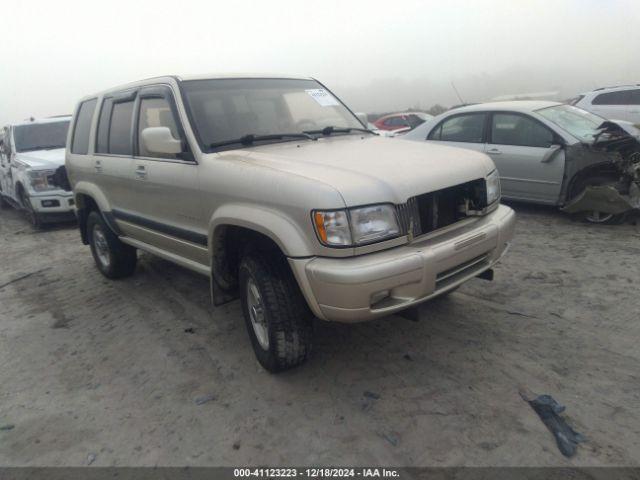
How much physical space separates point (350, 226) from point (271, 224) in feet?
1.53

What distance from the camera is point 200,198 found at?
329 cm

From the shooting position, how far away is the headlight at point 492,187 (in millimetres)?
3256

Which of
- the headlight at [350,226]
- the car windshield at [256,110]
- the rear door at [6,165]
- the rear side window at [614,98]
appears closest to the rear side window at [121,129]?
the car windshield at [256,110]

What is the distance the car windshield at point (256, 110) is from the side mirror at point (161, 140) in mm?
183

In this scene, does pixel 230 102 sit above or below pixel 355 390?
above

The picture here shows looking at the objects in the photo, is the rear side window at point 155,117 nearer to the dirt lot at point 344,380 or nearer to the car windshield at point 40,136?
the dirt lot at point 344,380

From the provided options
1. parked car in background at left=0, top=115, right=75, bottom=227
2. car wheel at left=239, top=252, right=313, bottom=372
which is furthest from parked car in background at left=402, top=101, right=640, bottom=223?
parked car in background at left=0, top=115, right=75, bottom=227

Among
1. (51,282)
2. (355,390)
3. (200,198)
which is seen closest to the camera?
(355,390)

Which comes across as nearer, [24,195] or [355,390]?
[355,390]

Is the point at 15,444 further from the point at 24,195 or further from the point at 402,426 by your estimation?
the point at 24,195

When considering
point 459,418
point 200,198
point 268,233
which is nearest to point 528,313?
point 459,418

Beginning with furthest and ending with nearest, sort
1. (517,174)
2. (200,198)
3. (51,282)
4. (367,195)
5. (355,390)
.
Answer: (517,174), (51,282), (200,198), (355,390), (367,195)

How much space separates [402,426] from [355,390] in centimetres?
44

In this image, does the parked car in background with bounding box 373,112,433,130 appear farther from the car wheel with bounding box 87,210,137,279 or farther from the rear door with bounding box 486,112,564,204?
the car wheel with bounding box 87,210,137,279
